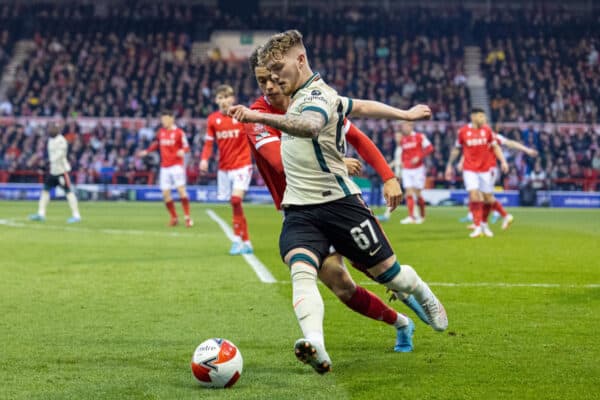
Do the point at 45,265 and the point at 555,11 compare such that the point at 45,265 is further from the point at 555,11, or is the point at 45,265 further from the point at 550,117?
the point at 555,11

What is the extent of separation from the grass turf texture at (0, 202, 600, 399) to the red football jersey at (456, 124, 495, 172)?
3725 mm

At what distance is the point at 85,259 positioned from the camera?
1264 cm

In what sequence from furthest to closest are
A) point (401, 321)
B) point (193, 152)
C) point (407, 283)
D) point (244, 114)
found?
point (193, 152)
point (401, 321)
point (407, 283)
point (244, 114)

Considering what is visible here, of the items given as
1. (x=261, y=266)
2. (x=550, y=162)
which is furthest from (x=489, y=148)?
(x=550, y=162)

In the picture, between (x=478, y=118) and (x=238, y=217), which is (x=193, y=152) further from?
(x=238, y=217)

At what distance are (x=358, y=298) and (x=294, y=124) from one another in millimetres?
1653

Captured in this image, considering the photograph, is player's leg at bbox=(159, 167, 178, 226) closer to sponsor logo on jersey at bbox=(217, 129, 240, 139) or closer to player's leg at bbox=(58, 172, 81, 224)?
player's leg at bbox=(58, 172, 81, 224)

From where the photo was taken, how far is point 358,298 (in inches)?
238

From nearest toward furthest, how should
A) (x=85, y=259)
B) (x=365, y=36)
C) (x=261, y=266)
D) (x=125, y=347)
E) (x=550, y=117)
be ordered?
(x=125, y=347) < (x=261, y=266) < (x=85, y=259) < (x=550, y=117) < (x=365, y=36)

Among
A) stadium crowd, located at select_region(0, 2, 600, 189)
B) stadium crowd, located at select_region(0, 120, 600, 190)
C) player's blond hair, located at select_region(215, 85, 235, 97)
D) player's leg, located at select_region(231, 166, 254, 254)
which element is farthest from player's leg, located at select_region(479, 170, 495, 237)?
stadium crowd, located at select_region(0, 2, 600, 189)

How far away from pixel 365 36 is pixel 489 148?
27130mm

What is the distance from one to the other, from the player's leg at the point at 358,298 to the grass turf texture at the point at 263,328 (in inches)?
5.5

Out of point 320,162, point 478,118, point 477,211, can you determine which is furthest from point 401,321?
point 477,211

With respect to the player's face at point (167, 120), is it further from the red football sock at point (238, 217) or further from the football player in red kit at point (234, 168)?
the red football sock at point (238, 217)
